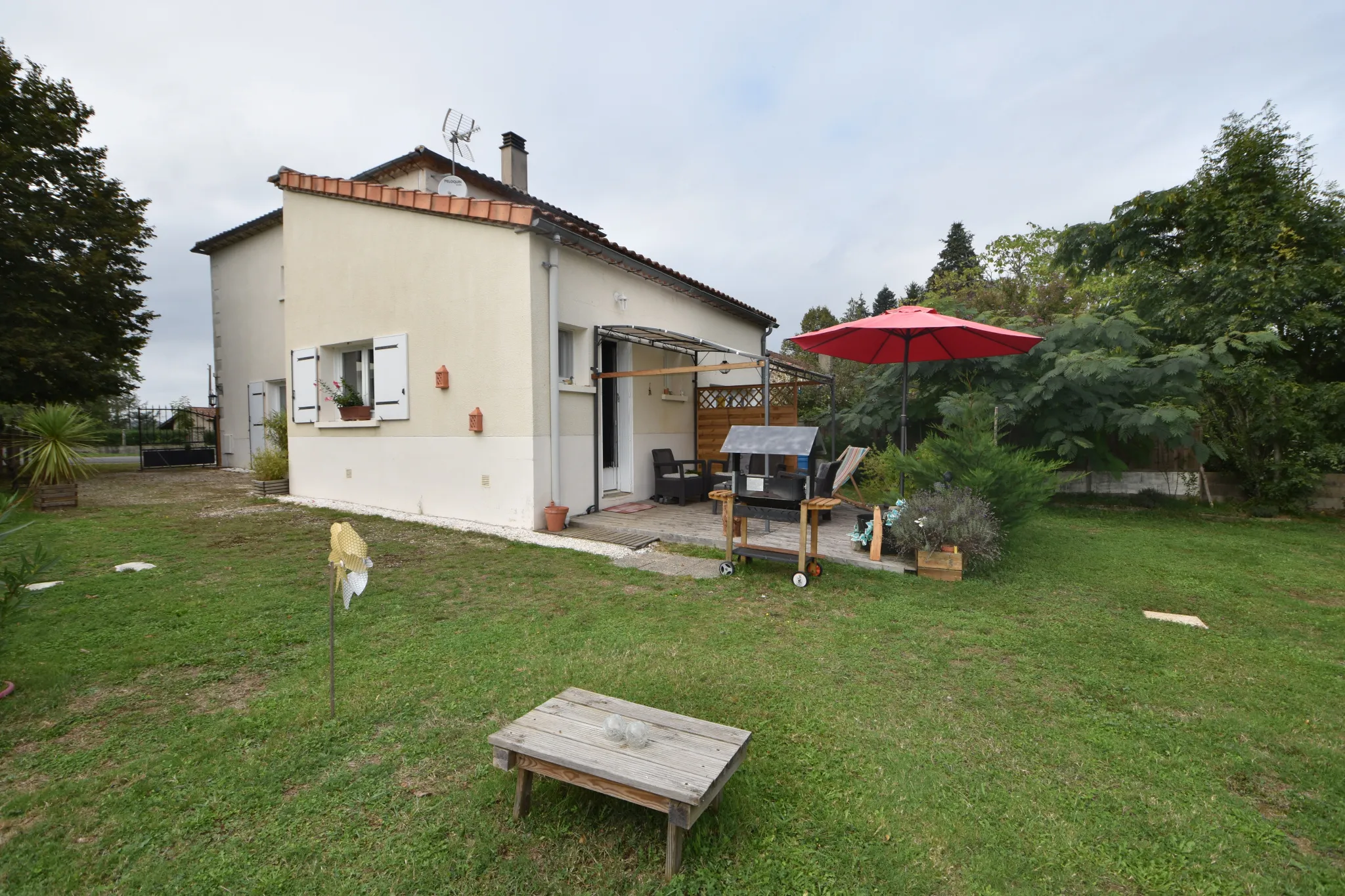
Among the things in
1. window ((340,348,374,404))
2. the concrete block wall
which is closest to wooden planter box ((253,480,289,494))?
window ((340,348,374,404))

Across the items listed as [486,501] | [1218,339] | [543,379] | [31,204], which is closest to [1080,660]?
[543,379]

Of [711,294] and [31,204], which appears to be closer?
[711,294]

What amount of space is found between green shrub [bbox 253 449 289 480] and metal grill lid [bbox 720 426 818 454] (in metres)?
9.05

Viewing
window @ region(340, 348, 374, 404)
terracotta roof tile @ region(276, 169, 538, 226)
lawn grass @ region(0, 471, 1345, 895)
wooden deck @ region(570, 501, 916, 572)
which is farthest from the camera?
window @ region(340, 348, 374, 404)

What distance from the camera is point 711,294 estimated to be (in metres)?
10.7

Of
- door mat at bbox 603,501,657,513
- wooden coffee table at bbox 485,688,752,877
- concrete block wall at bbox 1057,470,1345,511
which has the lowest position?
door mat at bbox 603,501,657,513

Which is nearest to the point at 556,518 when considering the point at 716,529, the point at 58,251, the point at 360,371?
the point at 716,529

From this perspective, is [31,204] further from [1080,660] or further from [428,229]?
[1080,660]

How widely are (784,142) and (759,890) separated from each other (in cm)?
1321

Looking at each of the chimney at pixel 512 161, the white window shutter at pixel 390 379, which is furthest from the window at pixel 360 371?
the chimney at pixel 512 161

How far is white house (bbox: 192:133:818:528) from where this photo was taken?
24.0ft

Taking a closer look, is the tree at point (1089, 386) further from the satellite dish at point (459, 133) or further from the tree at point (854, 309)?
the tree at point (854, 309)

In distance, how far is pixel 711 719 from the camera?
2727 mm

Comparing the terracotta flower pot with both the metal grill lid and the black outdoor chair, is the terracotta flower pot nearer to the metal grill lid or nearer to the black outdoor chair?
the black outdoor chair
